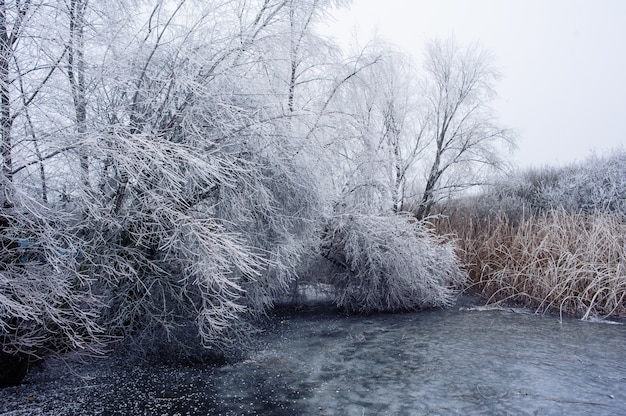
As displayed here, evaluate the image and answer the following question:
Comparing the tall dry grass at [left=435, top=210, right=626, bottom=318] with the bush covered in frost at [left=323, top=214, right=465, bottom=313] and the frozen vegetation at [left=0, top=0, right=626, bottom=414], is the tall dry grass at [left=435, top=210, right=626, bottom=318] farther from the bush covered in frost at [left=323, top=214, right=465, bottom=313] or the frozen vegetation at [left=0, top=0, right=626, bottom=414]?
the bush covered in frost at [left=323, top=214, right=465, bottom=313]

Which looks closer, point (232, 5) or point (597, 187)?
point (232, 5)

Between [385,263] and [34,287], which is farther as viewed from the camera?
[385,263]

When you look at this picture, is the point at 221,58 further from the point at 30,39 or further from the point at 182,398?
the point at 182,398

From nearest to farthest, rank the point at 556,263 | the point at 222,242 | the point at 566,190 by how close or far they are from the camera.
Answer: the point at 222,242 → the point at 556,263 → the point at 566,190

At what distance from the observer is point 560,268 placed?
8.20 metres

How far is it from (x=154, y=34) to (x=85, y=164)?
188 cm

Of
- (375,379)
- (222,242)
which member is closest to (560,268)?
(375,379)

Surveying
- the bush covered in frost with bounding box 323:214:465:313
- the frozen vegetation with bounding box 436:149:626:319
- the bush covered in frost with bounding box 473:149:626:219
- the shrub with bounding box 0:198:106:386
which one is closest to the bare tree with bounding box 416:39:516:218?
the bush covered in frost with bounding box 473:149:626:219

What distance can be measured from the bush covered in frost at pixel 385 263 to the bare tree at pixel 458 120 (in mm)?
7469

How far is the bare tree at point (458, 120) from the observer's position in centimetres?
1678

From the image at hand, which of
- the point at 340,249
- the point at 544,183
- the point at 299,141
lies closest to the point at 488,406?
the point at 299,141

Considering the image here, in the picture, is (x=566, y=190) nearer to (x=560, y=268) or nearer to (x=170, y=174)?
(x=560, y=268)

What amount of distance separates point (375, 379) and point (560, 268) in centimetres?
460

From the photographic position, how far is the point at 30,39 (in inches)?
187
